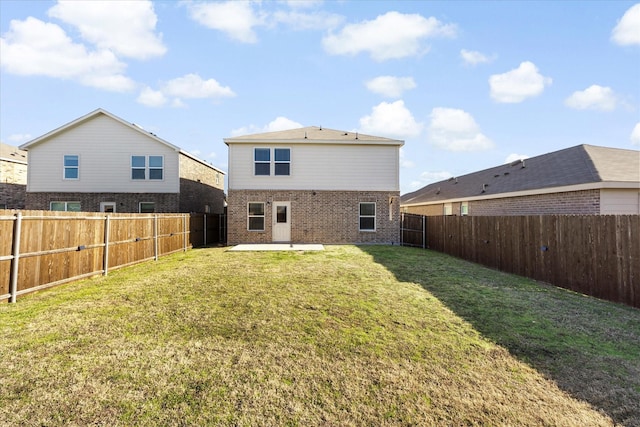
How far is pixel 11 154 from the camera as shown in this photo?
22.3m

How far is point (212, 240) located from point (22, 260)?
12341 millimetres

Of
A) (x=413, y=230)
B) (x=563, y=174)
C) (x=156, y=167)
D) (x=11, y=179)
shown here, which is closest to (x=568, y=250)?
(x=563, y=174)

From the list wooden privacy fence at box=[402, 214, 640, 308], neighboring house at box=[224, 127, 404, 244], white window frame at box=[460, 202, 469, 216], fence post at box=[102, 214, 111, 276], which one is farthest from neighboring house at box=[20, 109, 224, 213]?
white window frame at box=[460, 202, 469, 216]

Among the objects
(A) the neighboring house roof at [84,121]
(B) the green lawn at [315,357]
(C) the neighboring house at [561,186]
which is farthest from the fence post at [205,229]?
(C) the neighboring house at [561,186]

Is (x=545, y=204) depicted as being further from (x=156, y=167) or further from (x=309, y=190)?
(x=156, y=167)

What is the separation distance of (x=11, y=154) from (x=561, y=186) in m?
33.9

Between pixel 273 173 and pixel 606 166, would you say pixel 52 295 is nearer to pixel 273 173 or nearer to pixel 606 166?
pixel 273 173

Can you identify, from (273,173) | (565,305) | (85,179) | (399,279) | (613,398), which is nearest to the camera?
(613,398)

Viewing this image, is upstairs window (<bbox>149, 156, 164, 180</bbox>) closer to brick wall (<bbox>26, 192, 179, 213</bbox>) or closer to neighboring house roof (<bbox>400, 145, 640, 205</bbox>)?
brick wall (<bbox>26, 192, 179, 213</bbox>)

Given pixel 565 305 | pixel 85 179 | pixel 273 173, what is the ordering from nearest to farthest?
pixel 565 305
pixel 273 173
pixel 85 179

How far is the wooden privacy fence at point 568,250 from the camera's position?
253 inches

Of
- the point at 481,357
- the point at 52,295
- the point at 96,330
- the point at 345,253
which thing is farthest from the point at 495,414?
the point at 345,253

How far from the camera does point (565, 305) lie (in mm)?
6262

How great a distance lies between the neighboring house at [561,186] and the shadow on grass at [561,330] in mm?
5433
